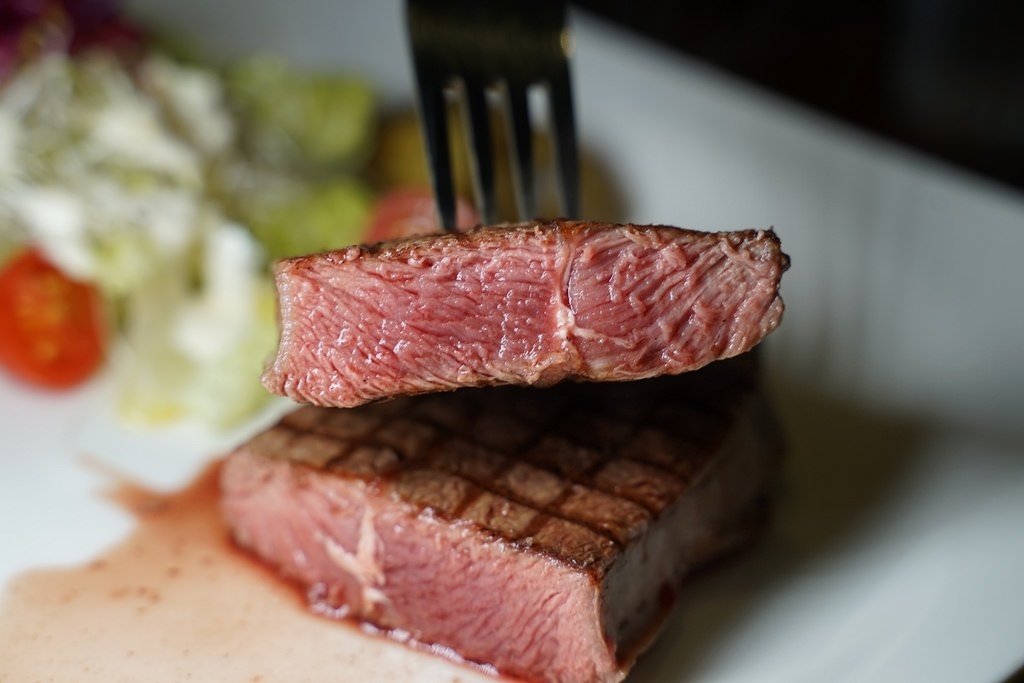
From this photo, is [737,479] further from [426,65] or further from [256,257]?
[256,257]

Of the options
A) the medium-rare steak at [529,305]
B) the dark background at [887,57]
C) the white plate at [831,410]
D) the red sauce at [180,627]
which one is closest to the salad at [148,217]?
the white plate at [831,410]

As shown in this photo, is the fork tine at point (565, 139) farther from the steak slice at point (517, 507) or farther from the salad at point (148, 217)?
the salad at point (148, 217)

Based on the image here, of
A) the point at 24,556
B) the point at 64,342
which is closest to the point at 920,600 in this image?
the point at 24,556

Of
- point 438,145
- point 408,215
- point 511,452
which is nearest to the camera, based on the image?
point 511,452

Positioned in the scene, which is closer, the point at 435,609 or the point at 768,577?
the point at 435,609

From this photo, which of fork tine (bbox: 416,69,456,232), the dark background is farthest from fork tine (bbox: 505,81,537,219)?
the dark background

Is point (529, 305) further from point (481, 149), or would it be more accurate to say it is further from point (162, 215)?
point (162, 215)

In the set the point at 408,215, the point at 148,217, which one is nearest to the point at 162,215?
the point at 148,217

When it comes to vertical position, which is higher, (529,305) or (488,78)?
(488,78)
